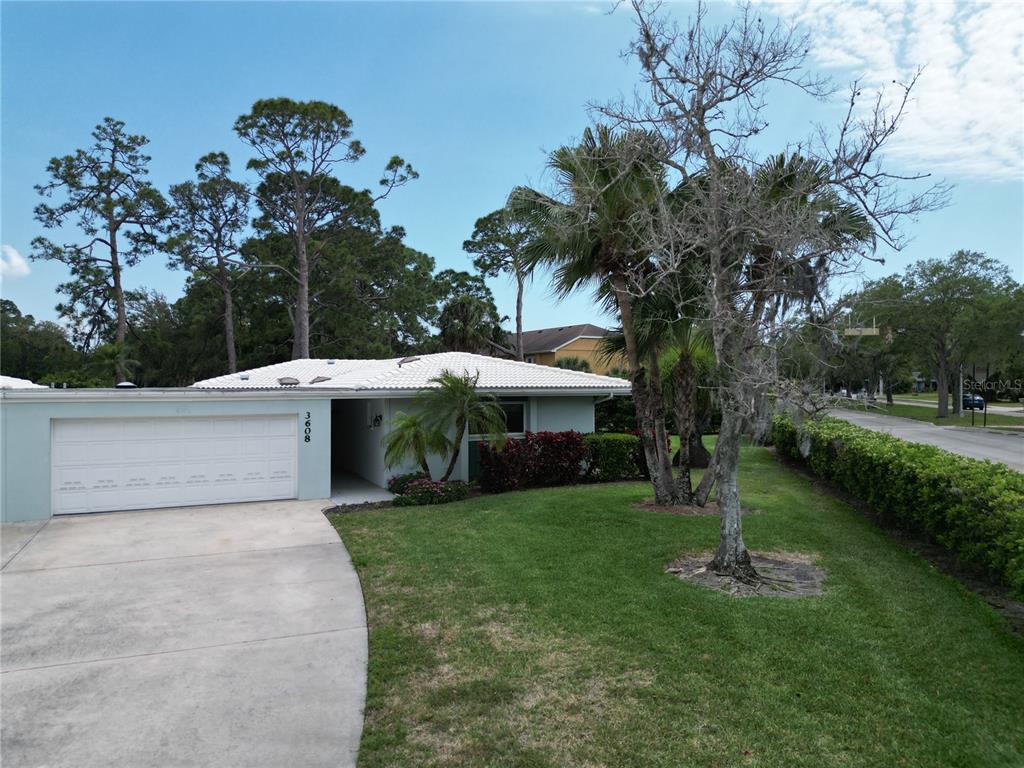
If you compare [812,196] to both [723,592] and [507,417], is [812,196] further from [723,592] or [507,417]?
[507,417]

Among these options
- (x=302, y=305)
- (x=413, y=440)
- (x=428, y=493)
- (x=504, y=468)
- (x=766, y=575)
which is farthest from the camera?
(x=302, y=305)

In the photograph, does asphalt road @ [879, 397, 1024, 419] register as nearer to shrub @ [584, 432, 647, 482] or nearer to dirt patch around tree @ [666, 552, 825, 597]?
shrub @ [584, 432, 647, 482]

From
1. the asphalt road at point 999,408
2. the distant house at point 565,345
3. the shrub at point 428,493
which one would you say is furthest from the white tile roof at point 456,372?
the asphalt road at point 999,408

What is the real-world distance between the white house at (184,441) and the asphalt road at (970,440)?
1147 centimetres

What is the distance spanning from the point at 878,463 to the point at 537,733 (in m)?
8.35

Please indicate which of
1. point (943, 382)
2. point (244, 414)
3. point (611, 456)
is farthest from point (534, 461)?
point (943, 382)

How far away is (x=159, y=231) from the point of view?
114 feet

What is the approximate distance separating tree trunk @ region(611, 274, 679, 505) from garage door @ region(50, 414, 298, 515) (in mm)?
6792

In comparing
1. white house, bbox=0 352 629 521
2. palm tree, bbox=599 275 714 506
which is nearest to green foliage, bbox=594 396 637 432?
white house, bbox=0 352 629 521

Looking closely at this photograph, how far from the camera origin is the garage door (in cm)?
1151

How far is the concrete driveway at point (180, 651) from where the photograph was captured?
13.5 ft

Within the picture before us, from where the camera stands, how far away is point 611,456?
49.9ft

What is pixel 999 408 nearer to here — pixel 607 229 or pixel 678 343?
pixel 678 343

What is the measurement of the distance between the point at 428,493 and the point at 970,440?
23.3 metres
